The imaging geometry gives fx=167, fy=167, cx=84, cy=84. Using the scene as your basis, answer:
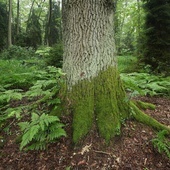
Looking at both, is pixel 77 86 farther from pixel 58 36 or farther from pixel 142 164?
pixel 58 36

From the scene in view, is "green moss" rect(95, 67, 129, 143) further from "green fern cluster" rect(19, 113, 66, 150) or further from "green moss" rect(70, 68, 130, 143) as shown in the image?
"green fern cluster" rect(19, 113, 66, 150)

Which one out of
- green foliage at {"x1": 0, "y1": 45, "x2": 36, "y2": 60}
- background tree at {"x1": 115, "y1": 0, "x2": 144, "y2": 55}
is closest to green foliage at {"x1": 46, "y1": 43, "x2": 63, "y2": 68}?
background tree at {"x1": 115, "y1": 0, "x2": 144, "y2": 55}

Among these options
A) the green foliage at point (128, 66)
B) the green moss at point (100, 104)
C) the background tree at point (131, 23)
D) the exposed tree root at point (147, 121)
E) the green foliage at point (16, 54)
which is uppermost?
the background tree at point (131, 23)

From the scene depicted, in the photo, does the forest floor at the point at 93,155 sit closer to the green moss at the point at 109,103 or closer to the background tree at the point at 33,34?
the green moss at the point at 109,103

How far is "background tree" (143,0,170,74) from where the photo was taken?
6.88 metres

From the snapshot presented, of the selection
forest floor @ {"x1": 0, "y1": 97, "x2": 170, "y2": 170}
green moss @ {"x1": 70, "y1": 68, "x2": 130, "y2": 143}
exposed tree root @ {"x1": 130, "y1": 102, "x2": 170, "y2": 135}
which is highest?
green moss @ {"x1": 70, "y1": 68, "x2": 130, "y2": 143}

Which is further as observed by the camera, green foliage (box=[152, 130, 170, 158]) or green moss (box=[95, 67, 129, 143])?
green moss (box=[95, 67, 129, 143])

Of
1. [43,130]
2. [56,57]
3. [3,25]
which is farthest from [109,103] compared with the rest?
[3,25]

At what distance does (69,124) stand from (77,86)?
635mm

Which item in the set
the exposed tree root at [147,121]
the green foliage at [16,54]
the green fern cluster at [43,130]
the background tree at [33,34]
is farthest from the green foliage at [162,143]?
the background tree at [33,34]

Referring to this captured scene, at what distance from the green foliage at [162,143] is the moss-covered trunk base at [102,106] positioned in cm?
32

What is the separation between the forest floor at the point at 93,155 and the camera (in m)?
2.28

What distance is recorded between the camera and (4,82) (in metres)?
4.70

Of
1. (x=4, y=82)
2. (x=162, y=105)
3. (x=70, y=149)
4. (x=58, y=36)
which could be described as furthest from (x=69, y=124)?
(x=58, y=36)
